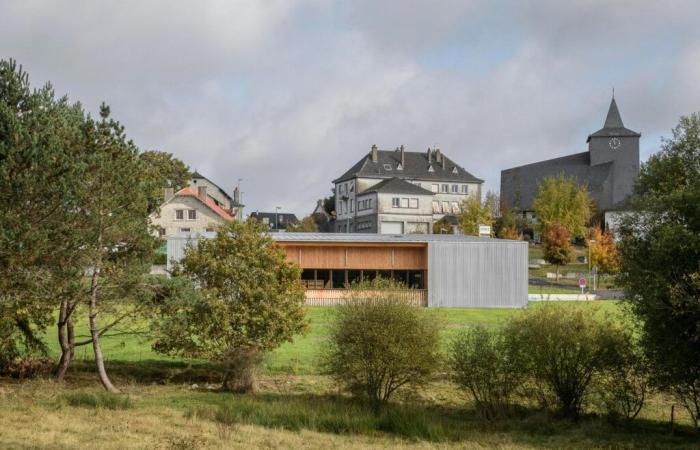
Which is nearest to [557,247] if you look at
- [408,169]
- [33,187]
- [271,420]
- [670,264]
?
[408,169]

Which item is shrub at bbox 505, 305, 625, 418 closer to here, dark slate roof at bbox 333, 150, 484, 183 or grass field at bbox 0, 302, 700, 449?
grass field at bbox 0, 302, 700, 449

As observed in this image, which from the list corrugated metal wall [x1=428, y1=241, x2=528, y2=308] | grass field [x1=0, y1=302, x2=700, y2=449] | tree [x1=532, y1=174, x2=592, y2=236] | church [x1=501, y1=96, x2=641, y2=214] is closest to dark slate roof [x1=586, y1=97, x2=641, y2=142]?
church [x1=501, y1=96, x2=641, y2=214]

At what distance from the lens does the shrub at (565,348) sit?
1789 cm

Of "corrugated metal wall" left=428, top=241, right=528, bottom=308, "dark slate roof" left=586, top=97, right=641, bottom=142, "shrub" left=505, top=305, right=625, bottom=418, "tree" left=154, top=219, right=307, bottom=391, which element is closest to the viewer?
"shrub" left=505, top=305, right=625, bottom=418

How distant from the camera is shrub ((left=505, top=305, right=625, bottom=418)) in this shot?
1789cm

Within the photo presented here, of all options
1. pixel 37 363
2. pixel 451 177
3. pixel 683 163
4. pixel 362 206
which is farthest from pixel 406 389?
pixel 451 177

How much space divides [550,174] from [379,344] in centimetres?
10351

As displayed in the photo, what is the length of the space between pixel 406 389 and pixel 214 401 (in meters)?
4.59

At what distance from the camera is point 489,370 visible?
18.4m

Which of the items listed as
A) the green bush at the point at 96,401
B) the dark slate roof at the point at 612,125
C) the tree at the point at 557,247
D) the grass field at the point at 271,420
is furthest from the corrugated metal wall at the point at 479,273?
the dark slate roof at the point at 612,125

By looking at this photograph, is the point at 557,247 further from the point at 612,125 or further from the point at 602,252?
the point at 612,125

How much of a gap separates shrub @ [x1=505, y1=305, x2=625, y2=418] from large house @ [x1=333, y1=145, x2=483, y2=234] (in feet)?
247

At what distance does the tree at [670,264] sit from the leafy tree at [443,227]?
71.2 meters

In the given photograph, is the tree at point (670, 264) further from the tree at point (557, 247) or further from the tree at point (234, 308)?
the tree at point (557, 247)
